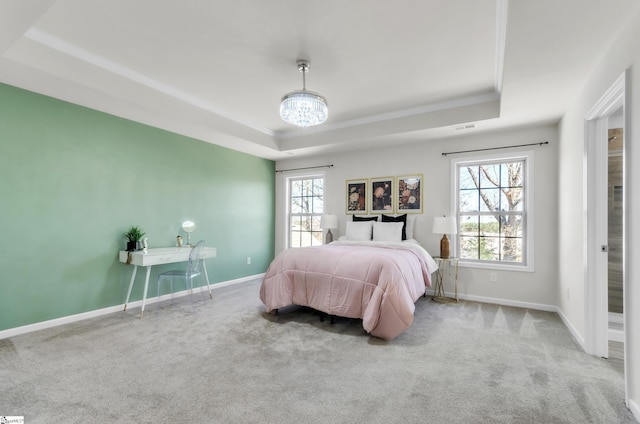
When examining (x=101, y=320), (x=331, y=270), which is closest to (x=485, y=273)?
(x=331, y=270)

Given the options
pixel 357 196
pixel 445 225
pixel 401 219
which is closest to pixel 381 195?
pixel 357 196

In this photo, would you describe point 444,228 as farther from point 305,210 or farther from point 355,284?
point 305,210

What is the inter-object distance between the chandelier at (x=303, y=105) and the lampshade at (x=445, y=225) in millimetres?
2327

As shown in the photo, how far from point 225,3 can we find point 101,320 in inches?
135

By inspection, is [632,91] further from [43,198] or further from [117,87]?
[43,198]

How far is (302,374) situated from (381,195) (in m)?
3.45

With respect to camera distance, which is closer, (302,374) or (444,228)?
(302,374)

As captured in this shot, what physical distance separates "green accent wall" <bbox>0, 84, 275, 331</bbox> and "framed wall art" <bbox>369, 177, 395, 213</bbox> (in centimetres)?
263

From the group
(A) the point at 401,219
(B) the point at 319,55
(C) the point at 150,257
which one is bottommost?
(C) the point at 150,257

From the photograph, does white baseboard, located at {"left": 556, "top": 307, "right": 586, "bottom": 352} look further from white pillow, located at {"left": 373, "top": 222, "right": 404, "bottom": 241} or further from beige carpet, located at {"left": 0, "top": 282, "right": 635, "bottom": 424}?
white pillow, located at {"left": 373, "top": 222, "right": 404, "bottom": 241}

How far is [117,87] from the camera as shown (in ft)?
10.2

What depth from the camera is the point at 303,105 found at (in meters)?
2.84

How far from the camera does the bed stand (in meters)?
2.81

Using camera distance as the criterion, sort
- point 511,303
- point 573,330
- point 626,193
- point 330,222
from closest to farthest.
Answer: point 626,193, point 573,330, point 511,303, point 330,222
